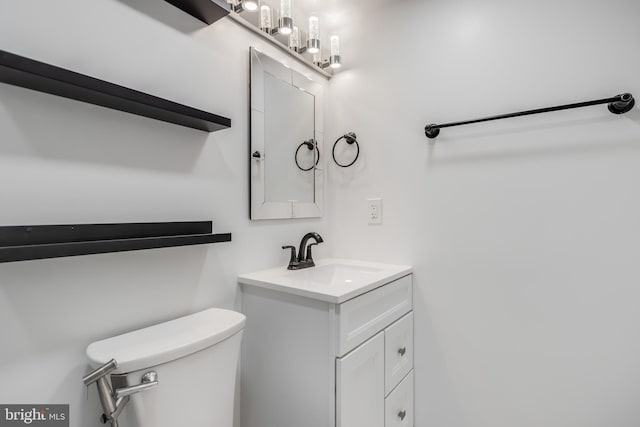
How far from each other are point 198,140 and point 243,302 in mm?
687

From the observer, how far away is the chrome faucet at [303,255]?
1.47 meters

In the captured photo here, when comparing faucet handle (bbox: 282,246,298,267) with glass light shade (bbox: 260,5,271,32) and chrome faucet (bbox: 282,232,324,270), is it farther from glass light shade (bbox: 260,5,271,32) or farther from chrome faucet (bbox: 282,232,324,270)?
glass light shade (bbox: 260,5,271,32)

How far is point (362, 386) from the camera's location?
1122mm

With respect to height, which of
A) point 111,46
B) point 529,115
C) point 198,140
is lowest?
point 198,140

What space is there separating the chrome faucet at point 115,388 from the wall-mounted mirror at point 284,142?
73 cm

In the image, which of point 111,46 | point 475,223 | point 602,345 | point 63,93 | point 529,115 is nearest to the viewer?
point 63,93

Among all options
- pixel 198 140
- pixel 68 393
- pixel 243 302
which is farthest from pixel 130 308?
pixel 198 140

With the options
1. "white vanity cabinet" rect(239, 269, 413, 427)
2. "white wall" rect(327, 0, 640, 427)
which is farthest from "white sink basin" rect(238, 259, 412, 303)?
"white wall" rect(327, 0, 640, 427)

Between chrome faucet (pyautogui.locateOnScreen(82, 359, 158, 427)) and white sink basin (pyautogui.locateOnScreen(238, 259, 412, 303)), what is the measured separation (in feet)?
1.63

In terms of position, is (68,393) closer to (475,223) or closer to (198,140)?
(198,140)

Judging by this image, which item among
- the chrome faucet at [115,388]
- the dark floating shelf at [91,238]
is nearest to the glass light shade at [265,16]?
the dark floating shelf at [91,238]

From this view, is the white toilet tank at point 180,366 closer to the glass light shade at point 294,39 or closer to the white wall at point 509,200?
the white wall at point 509,200

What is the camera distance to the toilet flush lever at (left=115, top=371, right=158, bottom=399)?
0.73 meters

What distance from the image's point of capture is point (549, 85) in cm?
123
